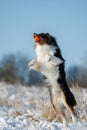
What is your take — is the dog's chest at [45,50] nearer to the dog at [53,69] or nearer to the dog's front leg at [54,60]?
the dog at [53,69]

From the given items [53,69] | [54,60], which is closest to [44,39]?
[54,60]

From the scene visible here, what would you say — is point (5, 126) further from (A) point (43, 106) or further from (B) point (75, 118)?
(A) point (43, 106)

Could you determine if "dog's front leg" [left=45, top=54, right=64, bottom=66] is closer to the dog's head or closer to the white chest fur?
the white chest fur

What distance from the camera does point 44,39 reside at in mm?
8195

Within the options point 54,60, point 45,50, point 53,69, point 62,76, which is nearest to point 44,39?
point 45,50

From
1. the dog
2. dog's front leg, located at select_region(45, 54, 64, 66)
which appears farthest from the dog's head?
dog's front leg, located at select_region(45, 54, 64, 66)

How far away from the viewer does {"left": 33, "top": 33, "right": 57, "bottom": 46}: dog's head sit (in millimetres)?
8117

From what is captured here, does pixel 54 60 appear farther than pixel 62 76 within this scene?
No

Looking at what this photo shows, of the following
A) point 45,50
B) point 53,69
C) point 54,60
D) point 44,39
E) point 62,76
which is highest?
point 44,39

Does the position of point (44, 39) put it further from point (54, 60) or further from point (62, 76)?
point (62, 76)

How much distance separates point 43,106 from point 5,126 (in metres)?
1.90

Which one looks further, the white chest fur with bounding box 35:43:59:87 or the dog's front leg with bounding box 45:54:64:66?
the white chest fur with bounding box 35:43:59:87

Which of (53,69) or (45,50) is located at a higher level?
(45,50)

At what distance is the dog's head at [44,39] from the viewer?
26.6 ft
